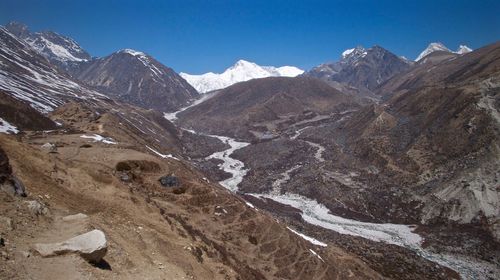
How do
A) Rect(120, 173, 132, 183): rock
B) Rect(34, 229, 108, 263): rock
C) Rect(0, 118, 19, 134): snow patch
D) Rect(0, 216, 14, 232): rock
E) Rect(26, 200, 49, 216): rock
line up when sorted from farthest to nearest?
1. Rect(0, 118, 19, 134): snow patch
2. Rect(120, 173, 132, 183): rock
3. Rect(26, 200, 49, 216): rock
4. Rect(0, 216, 14, 232): rock
5. Rect(34, 229, 108, 263): rock

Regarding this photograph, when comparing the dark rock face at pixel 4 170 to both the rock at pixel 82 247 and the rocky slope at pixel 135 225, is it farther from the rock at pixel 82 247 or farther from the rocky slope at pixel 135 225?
the rock at pixel 82 247

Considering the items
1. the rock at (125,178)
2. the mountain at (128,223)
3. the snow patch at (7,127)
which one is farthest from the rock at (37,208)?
the snow patch at (7,127)

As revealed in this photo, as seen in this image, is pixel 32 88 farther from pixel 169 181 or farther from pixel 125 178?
pixel 125 178

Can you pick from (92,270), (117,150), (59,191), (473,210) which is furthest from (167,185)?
(473,210)

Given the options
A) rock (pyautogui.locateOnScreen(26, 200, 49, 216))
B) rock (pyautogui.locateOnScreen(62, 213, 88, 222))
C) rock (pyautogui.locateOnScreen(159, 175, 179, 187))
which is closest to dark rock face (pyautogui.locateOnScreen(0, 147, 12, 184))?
rock (pyautogui.locateOnScreen(26, 200, 49, 216))

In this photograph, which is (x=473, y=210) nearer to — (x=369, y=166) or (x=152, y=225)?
(x=369, y=166)

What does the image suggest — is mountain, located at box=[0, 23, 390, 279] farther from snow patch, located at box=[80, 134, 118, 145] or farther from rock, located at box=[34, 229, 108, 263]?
snow patch, located at box=[80, 134, 118, 145]
